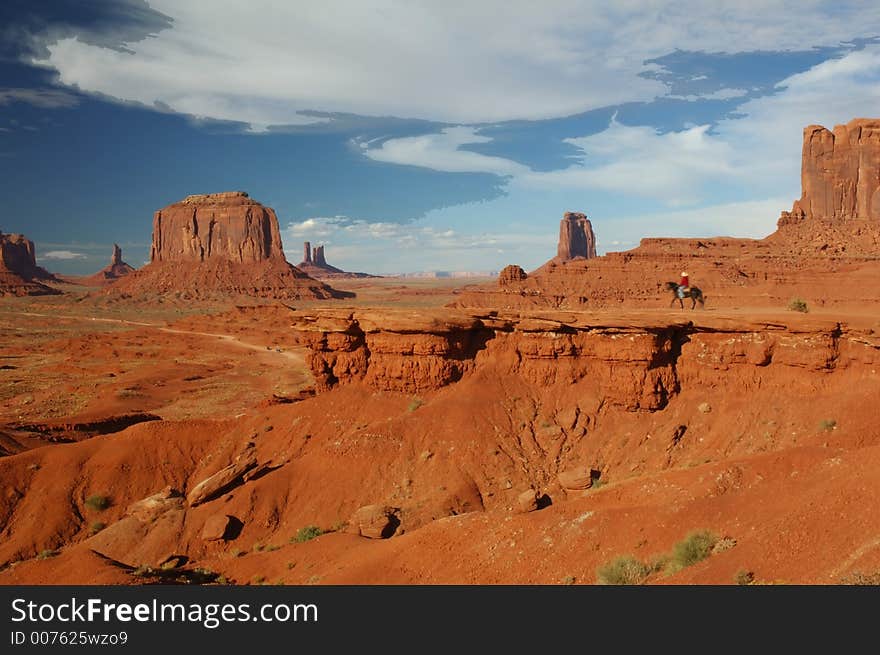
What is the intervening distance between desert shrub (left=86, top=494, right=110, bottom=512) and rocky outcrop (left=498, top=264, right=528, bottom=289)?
70.7 meters

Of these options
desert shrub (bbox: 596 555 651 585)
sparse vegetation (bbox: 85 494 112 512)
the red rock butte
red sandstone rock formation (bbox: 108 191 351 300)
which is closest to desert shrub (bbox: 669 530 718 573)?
desert shrub (bbox: 596 555 651 585)

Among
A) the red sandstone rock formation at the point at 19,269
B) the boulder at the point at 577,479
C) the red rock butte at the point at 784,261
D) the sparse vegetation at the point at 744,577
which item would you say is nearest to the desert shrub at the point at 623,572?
the sparse vegetation at the point at 744,577

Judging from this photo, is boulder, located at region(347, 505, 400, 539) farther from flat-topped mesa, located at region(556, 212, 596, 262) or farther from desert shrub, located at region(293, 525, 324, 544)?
flat-topped mesa, located at region(556, 212, 596, 262)

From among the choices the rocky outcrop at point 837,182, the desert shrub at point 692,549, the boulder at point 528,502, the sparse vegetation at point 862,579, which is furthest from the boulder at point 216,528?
the rocky outcrop at point 837,182

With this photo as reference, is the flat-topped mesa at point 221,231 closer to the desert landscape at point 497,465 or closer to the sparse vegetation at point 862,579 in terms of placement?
the desert landscape at point 497,465

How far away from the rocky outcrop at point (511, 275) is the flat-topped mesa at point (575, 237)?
93815mm

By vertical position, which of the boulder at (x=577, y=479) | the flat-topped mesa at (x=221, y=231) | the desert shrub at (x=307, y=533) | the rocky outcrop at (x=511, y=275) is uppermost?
the flat-topped mesa at (x=221, y=231)

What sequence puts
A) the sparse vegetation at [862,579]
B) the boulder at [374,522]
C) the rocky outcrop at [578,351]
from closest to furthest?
the sparse vegetation at [862,579]
the boulder at [374,522]
the rocky outcrop at [578,351]

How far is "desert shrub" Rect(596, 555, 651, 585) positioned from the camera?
1024 centimetres

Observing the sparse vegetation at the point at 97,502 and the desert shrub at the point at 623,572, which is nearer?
the desert shrub at the point at 623,572

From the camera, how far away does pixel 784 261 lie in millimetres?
70250

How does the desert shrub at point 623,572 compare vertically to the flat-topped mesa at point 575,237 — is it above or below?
below

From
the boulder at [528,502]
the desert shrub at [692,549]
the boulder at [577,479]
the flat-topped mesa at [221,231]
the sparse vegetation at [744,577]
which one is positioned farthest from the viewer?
the flat-topped mesa at [221,231]

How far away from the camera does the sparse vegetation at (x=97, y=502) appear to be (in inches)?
840
